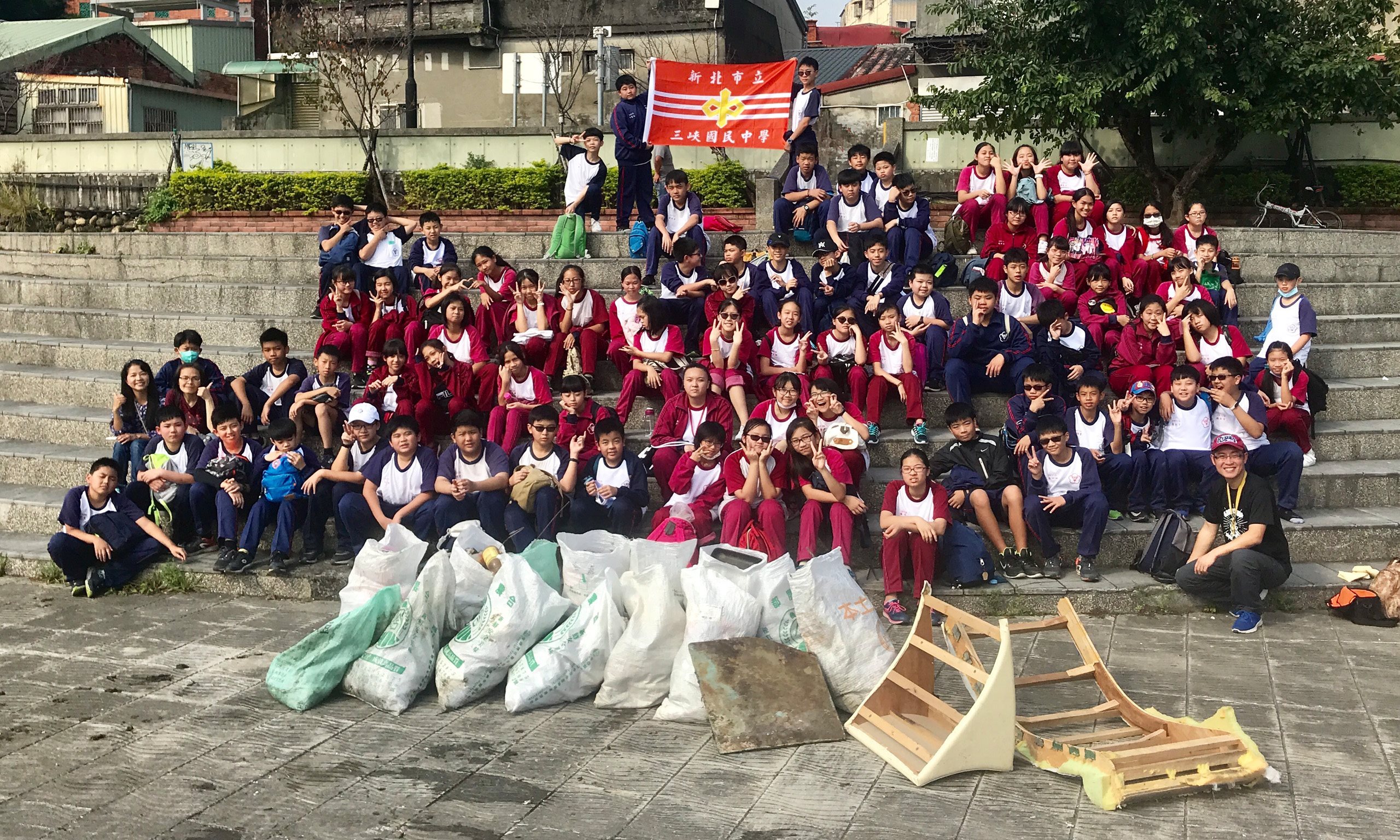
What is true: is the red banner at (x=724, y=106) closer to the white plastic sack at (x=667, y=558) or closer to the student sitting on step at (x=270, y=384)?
the student sitting on step at (x=270, y=384)

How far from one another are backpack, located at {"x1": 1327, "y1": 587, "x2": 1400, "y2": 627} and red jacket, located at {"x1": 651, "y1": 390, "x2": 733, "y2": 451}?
12.6ft

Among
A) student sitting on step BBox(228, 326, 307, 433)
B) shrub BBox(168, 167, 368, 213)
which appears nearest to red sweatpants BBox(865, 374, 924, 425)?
student sitting on step BBox(228, 326, 307, 433)

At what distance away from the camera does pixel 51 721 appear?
5555mm

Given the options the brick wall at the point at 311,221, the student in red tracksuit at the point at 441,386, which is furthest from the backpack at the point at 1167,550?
the brick wall at the point at 311,221

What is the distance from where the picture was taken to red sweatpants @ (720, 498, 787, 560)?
281 inches

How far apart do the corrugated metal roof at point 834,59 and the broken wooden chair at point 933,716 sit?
22.3m

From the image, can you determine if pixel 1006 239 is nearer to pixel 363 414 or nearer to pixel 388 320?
pixel 388 320

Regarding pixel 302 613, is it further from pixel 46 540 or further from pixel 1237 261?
pixel 1237 261

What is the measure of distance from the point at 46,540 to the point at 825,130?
12721 millimetres

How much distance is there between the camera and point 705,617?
573 cm

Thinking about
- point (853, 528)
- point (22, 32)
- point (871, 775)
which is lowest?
point (871, 775)

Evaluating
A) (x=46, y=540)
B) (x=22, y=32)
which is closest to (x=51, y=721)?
(x=46, y=540)

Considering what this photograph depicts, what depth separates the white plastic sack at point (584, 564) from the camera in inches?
243

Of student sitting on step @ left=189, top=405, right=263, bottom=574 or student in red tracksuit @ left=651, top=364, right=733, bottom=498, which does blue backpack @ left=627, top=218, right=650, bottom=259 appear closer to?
student in red tracksuit @ left=651, top=364, right=733, bottom=498
